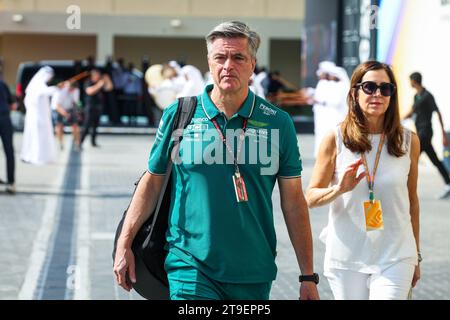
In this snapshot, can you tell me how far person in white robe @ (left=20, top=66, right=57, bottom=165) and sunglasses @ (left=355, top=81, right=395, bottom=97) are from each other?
51.6ft

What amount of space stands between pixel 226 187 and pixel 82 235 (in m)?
7.59

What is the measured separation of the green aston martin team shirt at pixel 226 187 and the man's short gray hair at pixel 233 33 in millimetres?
213

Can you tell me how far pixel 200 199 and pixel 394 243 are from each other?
1.30 meters

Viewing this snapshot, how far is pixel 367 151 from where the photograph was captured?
5.32m

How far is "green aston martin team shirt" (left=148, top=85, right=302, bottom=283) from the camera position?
14.0ft

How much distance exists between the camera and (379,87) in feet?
17.7

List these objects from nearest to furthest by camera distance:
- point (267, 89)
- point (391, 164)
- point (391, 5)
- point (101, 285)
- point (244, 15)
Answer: point (391, 164)
point (101, 285)
point (391, 5)
point (267, 89)
point (244, 15)

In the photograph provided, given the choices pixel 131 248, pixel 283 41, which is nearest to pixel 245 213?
pixel 131 248

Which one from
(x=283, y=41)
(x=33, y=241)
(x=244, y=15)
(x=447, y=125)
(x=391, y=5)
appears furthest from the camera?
(x=283, y=41)

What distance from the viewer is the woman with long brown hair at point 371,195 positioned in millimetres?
5172

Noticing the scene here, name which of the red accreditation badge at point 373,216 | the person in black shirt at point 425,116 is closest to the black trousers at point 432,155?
the person in black shirt at point 425,116

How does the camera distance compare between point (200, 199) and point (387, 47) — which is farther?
point (387, 47)

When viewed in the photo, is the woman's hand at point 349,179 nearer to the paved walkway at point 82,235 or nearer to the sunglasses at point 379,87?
the sunglasses at point 379,87
